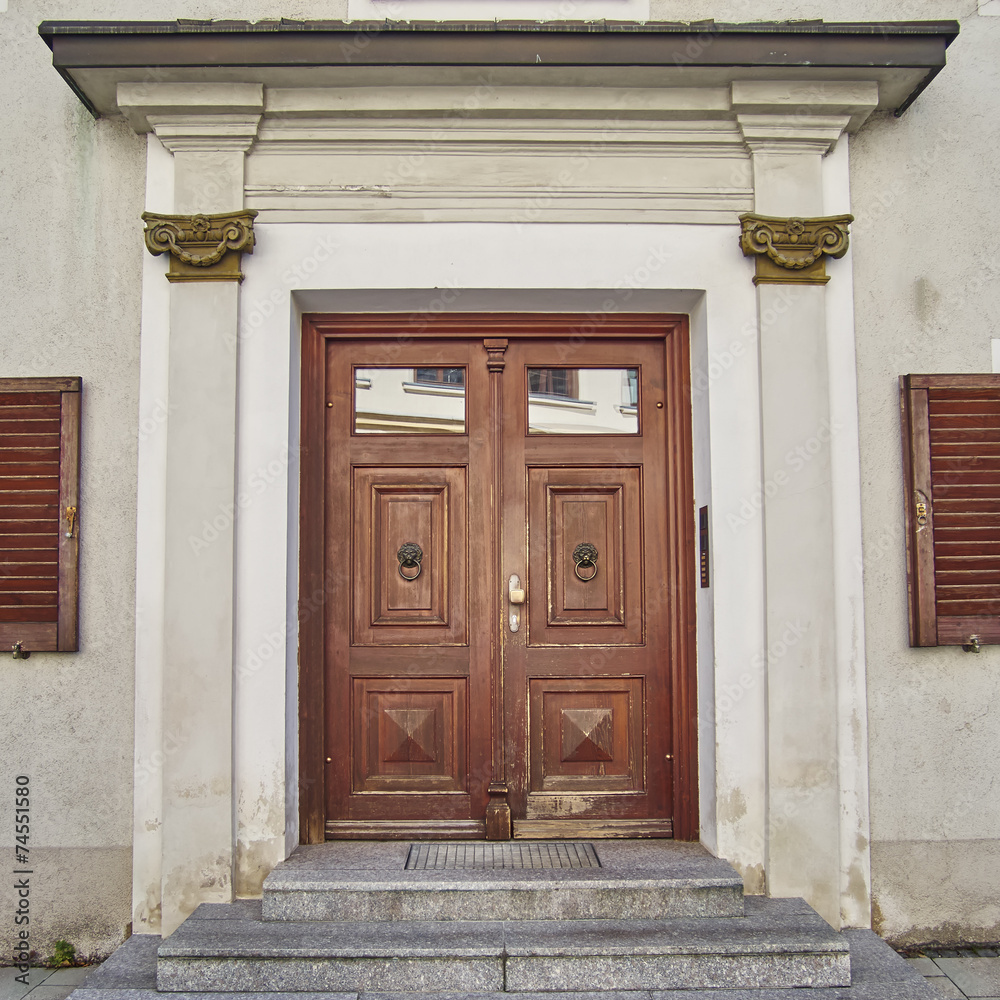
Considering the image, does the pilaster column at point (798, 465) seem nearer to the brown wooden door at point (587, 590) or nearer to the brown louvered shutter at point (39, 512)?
the brown wooden door at point (587, 590)

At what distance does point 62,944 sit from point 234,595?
178 centimetres

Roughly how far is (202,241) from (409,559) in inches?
67.5

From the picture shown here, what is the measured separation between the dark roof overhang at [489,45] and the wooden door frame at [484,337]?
1092 millimetres

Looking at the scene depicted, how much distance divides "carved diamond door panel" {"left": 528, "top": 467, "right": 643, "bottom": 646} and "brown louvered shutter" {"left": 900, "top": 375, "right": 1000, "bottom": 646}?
49.1 inches

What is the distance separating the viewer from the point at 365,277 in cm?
392

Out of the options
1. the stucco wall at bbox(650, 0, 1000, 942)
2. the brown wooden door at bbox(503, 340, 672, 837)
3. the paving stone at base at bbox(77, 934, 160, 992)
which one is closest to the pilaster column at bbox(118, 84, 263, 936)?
the paving stone at base at bbox(77, 934, 160, 992)

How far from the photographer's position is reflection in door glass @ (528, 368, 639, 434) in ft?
13.8

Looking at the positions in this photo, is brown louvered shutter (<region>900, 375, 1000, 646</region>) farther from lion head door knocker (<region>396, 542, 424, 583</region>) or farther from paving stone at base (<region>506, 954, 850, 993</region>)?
lion head door knocker (<region>396, 542, 424, 583</region>)

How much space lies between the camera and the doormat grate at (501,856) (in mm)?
3719

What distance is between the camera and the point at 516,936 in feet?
11.0

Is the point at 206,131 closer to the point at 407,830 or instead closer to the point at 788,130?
the point at 788,130

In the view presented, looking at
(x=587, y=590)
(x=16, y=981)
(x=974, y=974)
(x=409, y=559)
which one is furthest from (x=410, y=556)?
(x=974, y=974)

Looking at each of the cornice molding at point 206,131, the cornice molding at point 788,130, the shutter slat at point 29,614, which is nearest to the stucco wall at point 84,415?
the shutter slat at point 29,614

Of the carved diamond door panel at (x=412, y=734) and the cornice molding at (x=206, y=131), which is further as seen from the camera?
the carved diamond door panel at (x=412, y=734)
